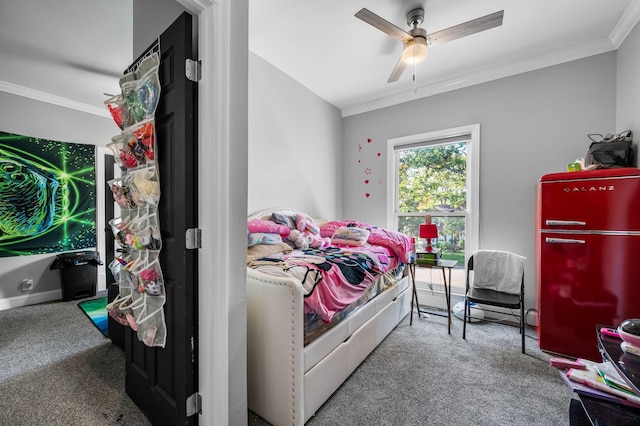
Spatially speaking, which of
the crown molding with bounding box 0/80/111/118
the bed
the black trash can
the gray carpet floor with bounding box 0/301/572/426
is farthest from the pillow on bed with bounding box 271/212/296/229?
the crown molding with bounding box 0/80/111/118

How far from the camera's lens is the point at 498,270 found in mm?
2768

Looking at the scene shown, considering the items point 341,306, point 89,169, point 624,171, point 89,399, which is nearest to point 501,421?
point 341,306

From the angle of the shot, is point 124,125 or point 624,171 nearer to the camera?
point 124,125

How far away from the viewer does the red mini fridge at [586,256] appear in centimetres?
195

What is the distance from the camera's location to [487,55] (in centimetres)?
279

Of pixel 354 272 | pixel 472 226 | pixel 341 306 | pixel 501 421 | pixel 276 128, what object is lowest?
pixel 501 421

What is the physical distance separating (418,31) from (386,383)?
2.63m

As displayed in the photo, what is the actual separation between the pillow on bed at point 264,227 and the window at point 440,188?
179cm

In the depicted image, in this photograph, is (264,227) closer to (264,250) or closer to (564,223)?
(264,250)

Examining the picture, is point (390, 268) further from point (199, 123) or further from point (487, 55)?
point (487, 55)

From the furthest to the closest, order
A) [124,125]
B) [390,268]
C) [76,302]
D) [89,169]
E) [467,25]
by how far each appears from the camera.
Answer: [89,169] < [76,302] < [390,268] < [467,25] < [124,125]

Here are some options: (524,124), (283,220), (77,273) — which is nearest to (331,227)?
(283,220)

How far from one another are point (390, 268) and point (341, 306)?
3.59 ft

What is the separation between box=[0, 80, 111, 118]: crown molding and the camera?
322 cm
